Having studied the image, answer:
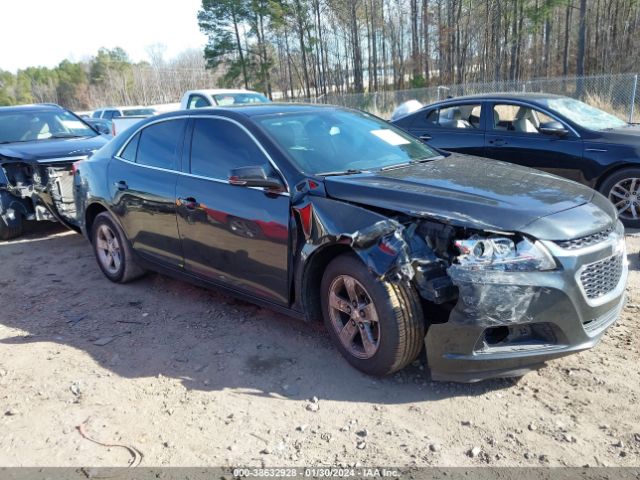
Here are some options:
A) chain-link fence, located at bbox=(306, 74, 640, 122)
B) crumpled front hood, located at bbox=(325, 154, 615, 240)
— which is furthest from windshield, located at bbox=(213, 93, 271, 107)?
crumpled front hood, located at bbox=(325, 154, 615, 240)

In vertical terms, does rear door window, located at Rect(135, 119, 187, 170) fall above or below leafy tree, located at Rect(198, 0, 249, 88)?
below

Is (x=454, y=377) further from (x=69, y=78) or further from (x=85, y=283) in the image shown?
(x=69, y=78)

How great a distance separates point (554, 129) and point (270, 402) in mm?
5452

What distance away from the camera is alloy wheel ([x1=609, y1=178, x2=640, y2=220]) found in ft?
20.9

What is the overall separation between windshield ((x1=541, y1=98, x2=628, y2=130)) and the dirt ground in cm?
316

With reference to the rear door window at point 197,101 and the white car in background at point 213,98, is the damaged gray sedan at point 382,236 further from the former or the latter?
Result: the rear door window at point 197,101

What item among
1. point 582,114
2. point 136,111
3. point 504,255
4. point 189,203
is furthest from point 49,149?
point 136,111

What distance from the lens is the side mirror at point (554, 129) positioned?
672 centimetres

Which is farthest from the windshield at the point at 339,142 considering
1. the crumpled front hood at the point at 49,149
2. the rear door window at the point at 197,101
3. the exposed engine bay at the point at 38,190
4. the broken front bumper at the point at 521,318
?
the rear door window at the point at 197,101

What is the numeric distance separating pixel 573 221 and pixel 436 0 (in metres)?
38.1

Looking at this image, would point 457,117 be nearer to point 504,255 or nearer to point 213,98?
point 504,255

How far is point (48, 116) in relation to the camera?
8.43 metres

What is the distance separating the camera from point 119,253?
207 inches

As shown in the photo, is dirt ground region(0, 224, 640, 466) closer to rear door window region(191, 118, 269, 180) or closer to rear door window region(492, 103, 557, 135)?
rear door window region(191, 118, 269, 180)
